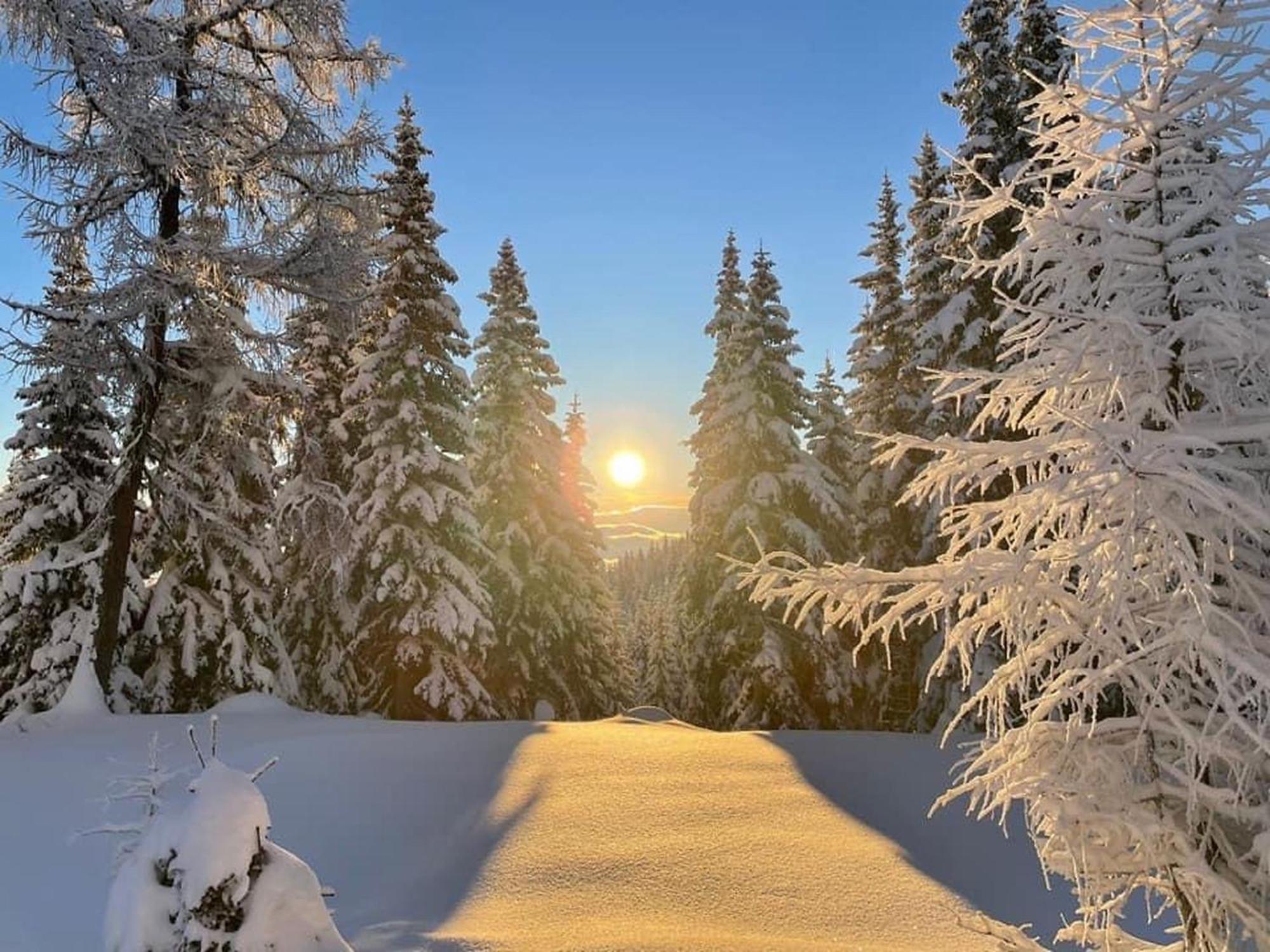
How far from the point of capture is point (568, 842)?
651 cm

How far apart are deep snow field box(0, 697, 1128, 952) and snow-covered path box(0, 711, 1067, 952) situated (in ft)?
0.08

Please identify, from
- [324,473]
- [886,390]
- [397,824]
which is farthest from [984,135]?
[397,824]

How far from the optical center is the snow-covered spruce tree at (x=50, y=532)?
12.8m

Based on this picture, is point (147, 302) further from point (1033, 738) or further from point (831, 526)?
point (831, 526)

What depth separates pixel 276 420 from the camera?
39.1 ft

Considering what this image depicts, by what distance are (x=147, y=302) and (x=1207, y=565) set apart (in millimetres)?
10831

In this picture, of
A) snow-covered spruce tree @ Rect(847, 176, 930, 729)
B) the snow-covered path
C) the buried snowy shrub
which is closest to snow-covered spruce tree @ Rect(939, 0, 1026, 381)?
snow-covered spruce tree @ Rect(847, 176, 930, 729)

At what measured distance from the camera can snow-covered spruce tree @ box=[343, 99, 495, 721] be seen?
16.8 m

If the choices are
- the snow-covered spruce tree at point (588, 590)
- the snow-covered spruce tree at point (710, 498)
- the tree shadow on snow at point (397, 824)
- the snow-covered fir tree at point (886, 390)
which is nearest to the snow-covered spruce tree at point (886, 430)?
the snow-covered fir tree at point (886, 390)

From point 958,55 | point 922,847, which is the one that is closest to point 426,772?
point 922,847

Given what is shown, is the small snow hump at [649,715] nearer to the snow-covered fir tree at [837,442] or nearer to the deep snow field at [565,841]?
the deep snow field at [565,841]

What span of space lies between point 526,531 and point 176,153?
14.6 meters

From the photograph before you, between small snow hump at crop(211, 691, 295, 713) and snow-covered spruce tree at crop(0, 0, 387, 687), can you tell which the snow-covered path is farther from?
snow-covered spruce tree at crop(0, 0, 387, 687)

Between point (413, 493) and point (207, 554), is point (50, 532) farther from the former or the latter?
point (413, 493)
